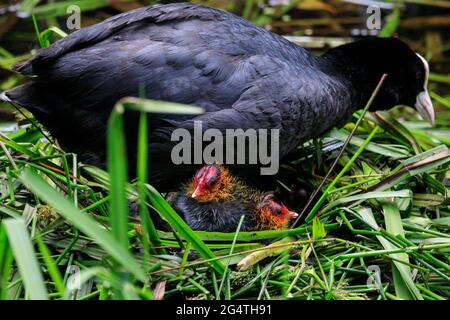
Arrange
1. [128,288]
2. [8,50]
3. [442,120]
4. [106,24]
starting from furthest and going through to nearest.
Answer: [8,50], [442,120], [106,24], [128,288]

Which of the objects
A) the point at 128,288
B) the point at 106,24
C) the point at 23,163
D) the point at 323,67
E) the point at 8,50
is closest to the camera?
the point at 128,288

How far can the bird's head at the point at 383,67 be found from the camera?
3.63 meters

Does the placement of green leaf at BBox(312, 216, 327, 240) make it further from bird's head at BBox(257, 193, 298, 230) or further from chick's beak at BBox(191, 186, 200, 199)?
chick's beak at BBox(191, 186, 200, 199)

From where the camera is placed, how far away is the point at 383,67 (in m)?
3.67

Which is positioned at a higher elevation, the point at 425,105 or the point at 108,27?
the point at 108,27

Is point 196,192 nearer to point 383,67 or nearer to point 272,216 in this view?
point 272,216

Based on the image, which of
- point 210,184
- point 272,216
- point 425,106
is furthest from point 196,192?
point 425,106

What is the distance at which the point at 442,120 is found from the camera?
Answer: 4.35 meters

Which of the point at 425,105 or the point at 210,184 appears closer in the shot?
the point at 210,184

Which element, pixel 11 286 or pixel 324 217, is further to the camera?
pixel 324 217

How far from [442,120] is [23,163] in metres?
2.46

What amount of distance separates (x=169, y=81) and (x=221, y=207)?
1.62ft

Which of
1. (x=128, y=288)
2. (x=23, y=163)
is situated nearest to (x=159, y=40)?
(x=23, y=163)
